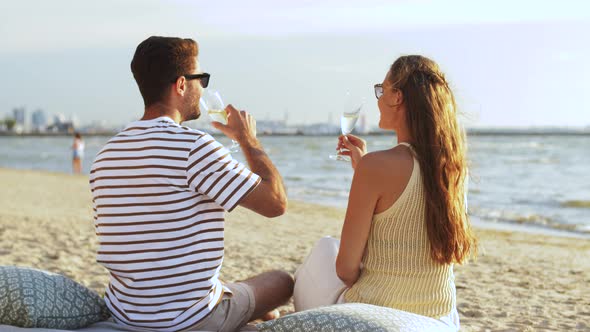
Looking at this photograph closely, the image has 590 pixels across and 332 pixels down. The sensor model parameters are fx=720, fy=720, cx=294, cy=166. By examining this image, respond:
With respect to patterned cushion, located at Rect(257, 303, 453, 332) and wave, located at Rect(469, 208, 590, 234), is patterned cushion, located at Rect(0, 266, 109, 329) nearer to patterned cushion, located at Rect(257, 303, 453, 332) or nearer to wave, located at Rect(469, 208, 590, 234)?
patterned cushion, located at Rect(257, 303, 453, 332)

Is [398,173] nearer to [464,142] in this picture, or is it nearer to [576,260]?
[464,142]

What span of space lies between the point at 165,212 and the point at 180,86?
50cm

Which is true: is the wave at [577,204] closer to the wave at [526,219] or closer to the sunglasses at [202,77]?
the wave at [526,219]

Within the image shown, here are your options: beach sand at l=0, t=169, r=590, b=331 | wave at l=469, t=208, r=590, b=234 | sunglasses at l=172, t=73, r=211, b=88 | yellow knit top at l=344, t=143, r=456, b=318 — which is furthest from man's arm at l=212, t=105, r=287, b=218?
wave at l=469, t=208, r=590, b=234

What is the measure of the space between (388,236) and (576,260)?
20.5ft

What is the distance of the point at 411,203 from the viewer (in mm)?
2820

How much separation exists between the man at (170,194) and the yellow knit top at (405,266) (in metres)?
0.43

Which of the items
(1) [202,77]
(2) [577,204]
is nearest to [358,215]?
(1) [202,77]

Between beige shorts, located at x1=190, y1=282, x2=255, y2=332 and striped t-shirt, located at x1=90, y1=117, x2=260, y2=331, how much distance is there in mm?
76

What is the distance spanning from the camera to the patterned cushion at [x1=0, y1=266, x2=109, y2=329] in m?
3.01

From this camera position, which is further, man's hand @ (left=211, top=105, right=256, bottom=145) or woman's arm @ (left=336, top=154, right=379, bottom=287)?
man's hand @ (left=211, top=105, right=256, bottom=145)

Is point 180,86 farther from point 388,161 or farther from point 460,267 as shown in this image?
point 460,267

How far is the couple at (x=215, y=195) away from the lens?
2.72m

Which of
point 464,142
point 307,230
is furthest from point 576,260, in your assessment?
point 464,142
